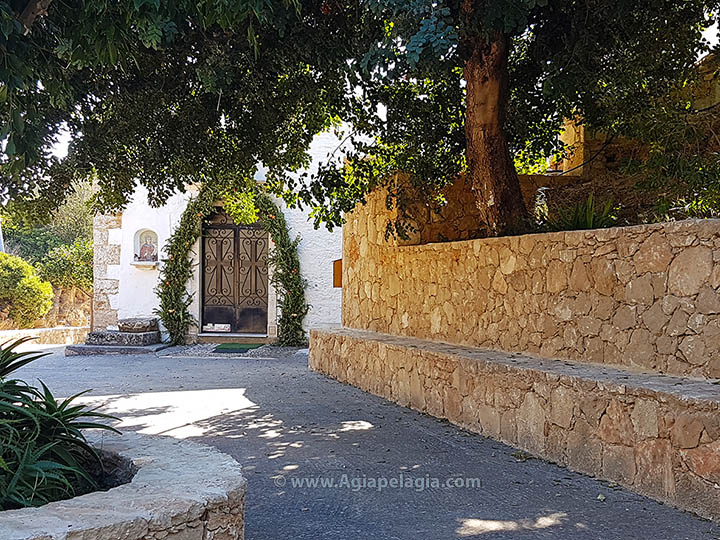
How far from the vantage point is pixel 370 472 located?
439cm

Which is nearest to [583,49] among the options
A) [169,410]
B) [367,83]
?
[367,83]

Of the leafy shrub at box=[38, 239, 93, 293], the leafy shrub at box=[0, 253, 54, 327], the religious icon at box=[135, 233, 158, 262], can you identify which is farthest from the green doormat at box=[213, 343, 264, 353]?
the leafy shrub at box=[38, 239, 93, 293]

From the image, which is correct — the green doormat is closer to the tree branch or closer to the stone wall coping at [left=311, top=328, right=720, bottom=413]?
the stone wall coping at [left=311, top=328, right=720, bottom=413]

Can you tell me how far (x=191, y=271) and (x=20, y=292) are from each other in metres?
4.76

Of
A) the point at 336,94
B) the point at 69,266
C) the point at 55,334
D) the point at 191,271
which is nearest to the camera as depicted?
the point at 336,94

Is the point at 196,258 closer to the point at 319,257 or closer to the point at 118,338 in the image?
the point at 118,338

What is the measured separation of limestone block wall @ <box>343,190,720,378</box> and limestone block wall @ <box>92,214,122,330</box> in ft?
26.0

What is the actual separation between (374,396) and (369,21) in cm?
405

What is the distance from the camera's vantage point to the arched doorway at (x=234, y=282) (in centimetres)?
1415

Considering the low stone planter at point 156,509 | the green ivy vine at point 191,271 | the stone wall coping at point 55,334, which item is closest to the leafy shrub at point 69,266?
the stone wall coping at point 55,334

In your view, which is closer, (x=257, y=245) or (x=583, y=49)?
(x=583, y=49)

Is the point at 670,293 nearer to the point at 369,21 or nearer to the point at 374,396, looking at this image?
the point at 369,21

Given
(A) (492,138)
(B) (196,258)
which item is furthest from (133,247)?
(A) (492,138)

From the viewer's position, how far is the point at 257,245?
1423 cm
